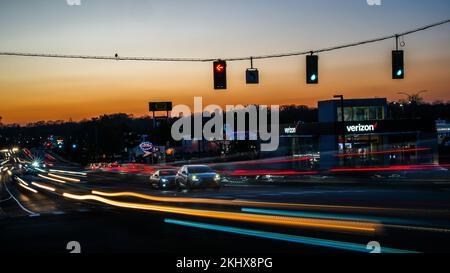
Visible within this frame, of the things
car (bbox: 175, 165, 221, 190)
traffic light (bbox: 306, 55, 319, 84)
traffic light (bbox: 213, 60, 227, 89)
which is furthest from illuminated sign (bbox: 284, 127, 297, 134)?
traffic light (bbox: 306, 55, 319, 84)

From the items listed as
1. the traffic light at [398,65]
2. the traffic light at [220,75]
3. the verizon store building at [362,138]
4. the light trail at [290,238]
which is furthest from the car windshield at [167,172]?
the verizon store building at [362,138]

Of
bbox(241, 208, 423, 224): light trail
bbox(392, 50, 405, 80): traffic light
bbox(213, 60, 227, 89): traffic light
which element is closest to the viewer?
bbox(241, 208, 423, 224): light trail

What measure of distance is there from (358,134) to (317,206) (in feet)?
147

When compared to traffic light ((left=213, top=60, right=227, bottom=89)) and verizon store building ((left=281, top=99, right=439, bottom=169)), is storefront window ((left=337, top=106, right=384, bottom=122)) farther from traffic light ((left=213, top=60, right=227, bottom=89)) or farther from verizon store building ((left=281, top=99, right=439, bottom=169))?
traffic light ((left=213, top=60, right=227, bottom=89))

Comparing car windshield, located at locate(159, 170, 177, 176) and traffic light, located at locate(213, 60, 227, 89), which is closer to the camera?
traffic light, located at locate(213, 60, 227, 89)

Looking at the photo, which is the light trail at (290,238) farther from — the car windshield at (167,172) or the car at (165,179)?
the car windshield at (167,172)

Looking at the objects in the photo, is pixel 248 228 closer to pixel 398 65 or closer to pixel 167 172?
pixel 398 65

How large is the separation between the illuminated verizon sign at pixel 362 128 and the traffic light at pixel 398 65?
122ft

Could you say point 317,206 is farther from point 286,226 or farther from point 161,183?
point 161,183

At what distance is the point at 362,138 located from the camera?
6688 centimetres

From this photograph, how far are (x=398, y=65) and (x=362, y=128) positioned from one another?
37600 millimetres

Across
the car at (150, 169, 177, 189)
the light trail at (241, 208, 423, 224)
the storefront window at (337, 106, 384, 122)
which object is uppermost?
the storefront window at (337, 106, 384, 122)

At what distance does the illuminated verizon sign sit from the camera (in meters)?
60.2

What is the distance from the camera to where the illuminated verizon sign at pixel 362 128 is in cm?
6025
